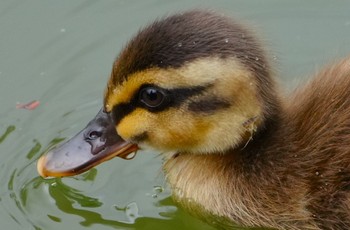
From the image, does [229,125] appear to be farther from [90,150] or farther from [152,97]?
[90,150]

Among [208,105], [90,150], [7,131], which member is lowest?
[7,131]

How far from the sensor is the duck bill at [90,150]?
3717 mm

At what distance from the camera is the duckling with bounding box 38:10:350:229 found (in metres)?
3.48

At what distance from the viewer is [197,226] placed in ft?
13.1

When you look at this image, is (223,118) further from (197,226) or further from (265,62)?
(197,226)

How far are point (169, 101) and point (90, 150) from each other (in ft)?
1.30

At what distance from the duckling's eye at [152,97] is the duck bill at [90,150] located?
210mm

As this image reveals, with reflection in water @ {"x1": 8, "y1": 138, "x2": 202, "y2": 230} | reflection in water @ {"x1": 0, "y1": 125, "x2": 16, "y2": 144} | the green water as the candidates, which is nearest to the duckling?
the green water

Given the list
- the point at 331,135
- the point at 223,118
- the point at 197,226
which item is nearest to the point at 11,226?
the point at 197,226

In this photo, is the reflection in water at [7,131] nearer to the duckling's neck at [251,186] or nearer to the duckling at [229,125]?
the duckling at [229,125]

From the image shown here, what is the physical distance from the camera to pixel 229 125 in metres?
3.60

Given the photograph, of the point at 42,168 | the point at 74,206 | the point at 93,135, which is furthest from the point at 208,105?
the point at 74,206

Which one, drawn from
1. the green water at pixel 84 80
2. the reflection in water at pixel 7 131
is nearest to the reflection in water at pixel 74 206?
the green water at pixel 84 80

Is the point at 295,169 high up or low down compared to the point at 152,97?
down
